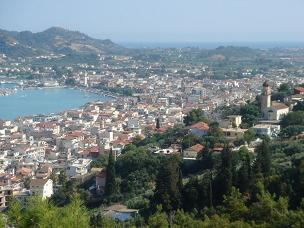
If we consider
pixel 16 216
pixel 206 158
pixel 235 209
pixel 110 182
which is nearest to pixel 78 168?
pixel 110 182

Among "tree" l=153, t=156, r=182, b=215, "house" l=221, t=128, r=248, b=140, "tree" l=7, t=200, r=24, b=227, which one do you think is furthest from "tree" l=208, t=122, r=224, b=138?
"tree" l=7, t=200, r=24, b=227

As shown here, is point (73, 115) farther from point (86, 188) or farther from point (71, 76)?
point (71, 76)

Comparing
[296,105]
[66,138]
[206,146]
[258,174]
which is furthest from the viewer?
[66,138]

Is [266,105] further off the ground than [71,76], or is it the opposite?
[266,105]

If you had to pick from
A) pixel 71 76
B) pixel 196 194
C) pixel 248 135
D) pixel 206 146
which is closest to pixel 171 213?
pixel 196 194

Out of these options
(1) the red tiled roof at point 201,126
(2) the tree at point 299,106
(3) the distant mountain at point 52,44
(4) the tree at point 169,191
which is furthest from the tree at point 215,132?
(3) the distant mountain at point 52,44

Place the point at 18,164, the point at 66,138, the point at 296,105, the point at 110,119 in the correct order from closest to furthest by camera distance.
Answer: the point at 296,105, the point at 18,164, the point at 66,138, the point at 110,119

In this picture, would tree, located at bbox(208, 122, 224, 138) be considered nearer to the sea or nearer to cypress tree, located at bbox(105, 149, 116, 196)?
cypress tree, located at bbox(105, 149, 116, 196)
